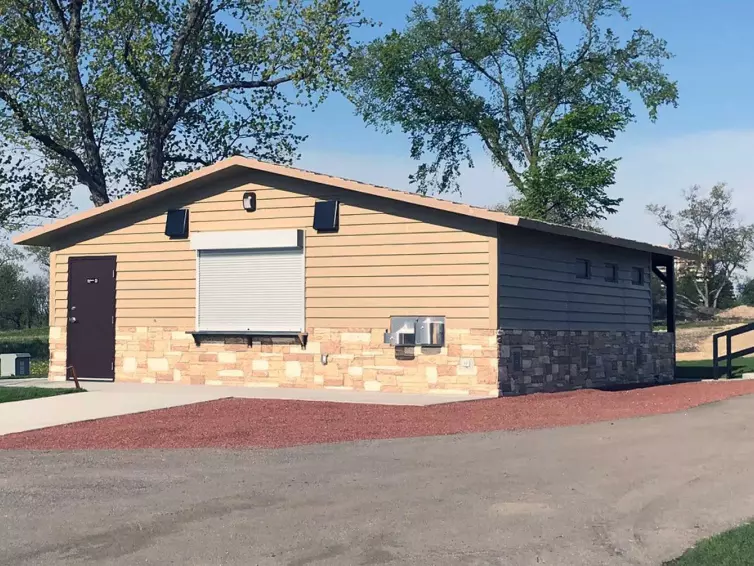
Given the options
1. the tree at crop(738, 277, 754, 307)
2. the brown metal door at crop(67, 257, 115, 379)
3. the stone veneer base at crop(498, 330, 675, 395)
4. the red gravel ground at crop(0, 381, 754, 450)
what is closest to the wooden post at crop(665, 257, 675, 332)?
the stone veneer base at crop(498, 330, 675, 395)

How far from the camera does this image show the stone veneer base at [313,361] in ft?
52.7

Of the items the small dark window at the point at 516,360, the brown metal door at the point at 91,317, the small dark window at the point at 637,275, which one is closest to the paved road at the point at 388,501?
the small dark window at the point at 516,360

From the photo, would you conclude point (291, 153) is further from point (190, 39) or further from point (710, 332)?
point (710, 332)

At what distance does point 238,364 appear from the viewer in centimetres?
1798

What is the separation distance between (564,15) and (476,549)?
1572 inches

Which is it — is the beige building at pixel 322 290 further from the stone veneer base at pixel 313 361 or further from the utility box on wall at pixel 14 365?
the utility box on wall at pixel 14 365

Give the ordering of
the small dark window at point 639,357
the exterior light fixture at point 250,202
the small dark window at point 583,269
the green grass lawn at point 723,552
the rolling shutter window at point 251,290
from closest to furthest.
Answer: the green grass lawn at point 723,552, the rolling shutter window at point 251,290, the exterior light fixture at point 250,202, the small dark window at point 583,269, the small dark window at point 639,357

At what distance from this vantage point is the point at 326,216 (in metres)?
17.2

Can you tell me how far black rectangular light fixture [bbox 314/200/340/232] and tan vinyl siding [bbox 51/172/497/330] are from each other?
11cm

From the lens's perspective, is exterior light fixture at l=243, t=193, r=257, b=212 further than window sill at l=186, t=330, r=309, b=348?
Yes

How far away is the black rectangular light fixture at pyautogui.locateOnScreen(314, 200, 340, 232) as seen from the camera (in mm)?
17094

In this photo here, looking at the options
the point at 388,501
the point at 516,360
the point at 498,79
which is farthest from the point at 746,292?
the point at 388,501

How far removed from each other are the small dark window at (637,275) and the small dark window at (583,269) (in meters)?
2.51

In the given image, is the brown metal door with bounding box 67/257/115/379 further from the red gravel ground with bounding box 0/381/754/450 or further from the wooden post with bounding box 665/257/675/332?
the wooden post with bounding box 665/257/675/332
